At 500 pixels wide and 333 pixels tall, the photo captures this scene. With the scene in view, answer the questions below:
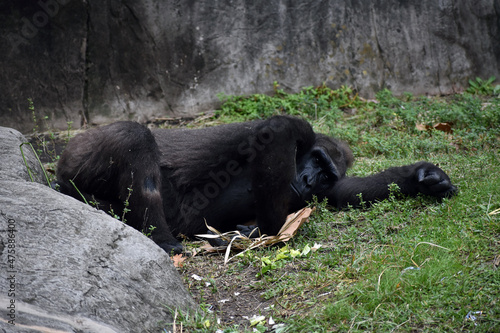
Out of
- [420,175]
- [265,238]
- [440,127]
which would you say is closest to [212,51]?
[440,127]

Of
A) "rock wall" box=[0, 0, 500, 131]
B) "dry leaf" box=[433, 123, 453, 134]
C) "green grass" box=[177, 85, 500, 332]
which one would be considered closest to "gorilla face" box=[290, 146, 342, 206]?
"green grass" box=[177, 85, 500, 332]

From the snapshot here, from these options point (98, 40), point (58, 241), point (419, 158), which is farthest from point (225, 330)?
point (98, 40)

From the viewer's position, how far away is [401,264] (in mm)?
3217

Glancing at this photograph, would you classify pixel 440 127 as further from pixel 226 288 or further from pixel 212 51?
pixel 226 288

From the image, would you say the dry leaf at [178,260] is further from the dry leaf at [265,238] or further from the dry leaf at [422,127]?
the dry leaf at [422,127]

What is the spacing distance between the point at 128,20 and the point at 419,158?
445 centimetres

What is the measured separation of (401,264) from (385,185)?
154cm

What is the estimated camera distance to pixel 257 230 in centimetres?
419

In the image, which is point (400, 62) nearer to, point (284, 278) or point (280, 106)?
point (280, 106)

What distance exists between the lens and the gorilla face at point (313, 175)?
180 inches

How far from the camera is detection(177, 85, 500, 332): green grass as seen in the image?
273 cm

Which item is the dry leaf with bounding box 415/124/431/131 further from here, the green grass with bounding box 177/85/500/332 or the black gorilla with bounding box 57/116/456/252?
the black gorilla with bounding box 57/116/456/252

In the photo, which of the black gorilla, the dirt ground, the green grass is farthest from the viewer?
the black gorilla

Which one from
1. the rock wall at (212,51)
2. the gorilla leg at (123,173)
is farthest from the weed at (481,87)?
the gorilla leg at (123,173)
